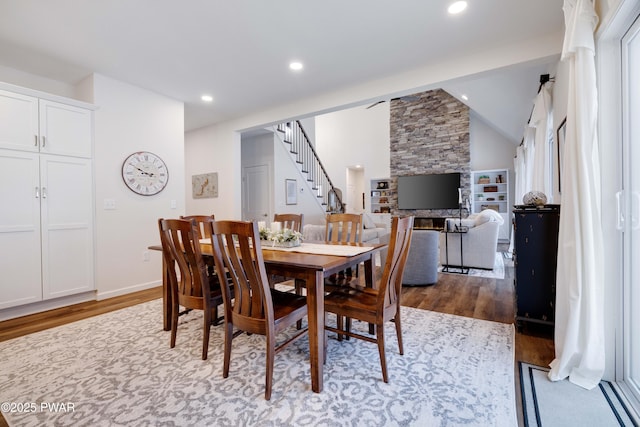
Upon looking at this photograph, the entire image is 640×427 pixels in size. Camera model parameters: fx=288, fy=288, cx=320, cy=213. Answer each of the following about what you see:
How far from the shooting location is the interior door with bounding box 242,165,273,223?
634cm

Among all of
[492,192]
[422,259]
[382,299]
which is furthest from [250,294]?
[492,192]

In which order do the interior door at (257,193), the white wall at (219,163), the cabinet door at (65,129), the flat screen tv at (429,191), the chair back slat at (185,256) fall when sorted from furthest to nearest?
the flat screen tv at (429,191), the interior door at (257,193), the white wall at (219,163), the cabinet door at (65,129), the chair back slat at (185,256)

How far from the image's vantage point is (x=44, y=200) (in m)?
3.08

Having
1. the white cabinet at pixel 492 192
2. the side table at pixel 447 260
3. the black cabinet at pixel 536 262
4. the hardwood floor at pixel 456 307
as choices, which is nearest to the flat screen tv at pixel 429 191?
the white cabinet at pixel 492 192

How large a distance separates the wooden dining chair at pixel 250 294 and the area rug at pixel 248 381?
0.63ft

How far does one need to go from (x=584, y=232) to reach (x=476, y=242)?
3.07 metres

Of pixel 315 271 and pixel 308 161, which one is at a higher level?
pixel 308 161

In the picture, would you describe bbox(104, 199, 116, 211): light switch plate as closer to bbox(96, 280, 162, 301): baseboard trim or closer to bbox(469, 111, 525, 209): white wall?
bbox(96, 280, 162, 301): baseboard trim

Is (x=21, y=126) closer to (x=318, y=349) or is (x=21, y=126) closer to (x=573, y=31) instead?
(x=318, y=349)

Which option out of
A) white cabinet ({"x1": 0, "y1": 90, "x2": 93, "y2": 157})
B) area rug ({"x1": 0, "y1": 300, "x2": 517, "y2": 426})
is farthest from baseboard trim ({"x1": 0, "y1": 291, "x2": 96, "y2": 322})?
white cabinet ({"x1": 0, "y1": 90, "x2": 93, "y2": 157})

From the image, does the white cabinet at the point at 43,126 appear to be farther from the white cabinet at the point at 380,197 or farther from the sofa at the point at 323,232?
the white cabinet at the point at 380,197

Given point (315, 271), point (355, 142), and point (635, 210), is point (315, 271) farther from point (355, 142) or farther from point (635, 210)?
point (355, 142)

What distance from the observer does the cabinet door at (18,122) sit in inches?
112

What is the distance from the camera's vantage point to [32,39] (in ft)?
9.14
